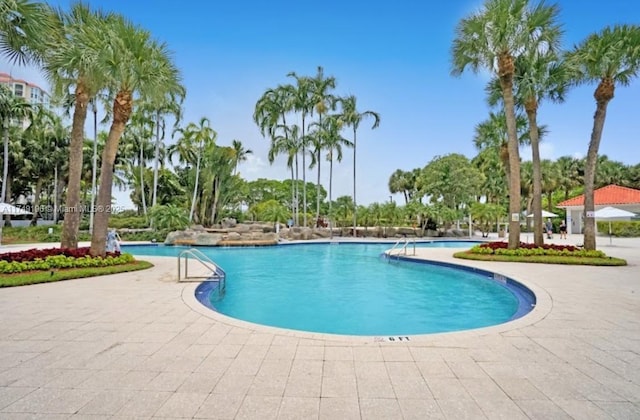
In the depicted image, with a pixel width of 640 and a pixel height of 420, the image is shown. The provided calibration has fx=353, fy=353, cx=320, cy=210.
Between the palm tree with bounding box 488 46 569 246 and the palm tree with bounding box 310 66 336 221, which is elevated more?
the palm tree with bounding box 310 66 336 221

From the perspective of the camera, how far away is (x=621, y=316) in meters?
5.23

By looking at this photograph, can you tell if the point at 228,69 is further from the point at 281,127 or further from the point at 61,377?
the point at 61,377

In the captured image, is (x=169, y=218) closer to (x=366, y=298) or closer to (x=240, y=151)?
(x=240, y=151)

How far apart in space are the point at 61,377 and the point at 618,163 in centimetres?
5203

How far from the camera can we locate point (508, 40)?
12.1m

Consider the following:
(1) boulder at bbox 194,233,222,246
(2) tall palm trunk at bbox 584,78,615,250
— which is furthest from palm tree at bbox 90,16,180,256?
(2) tall palm trunk at bbox 584,78,615,250

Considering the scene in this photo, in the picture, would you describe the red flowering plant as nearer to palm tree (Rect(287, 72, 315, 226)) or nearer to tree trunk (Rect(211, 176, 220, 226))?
tree trunk (Rect(211, 176, 220, 226))

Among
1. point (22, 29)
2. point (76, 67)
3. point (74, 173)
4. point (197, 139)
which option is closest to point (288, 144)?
point (197, 139)

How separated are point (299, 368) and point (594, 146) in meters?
14.0

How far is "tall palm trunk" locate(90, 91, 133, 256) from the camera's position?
10125 millimetres

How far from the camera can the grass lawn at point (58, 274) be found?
7.60m

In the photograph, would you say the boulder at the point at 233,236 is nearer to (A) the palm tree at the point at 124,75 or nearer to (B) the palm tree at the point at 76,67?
(B) the palm tree at the point at 76,67

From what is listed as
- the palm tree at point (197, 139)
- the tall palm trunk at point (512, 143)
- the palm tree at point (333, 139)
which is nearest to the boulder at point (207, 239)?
the palm tree at point (197, 139)

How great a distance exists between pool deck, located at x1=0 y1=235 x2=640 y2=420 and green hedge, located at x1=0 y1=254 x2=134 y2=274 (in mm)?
3544
